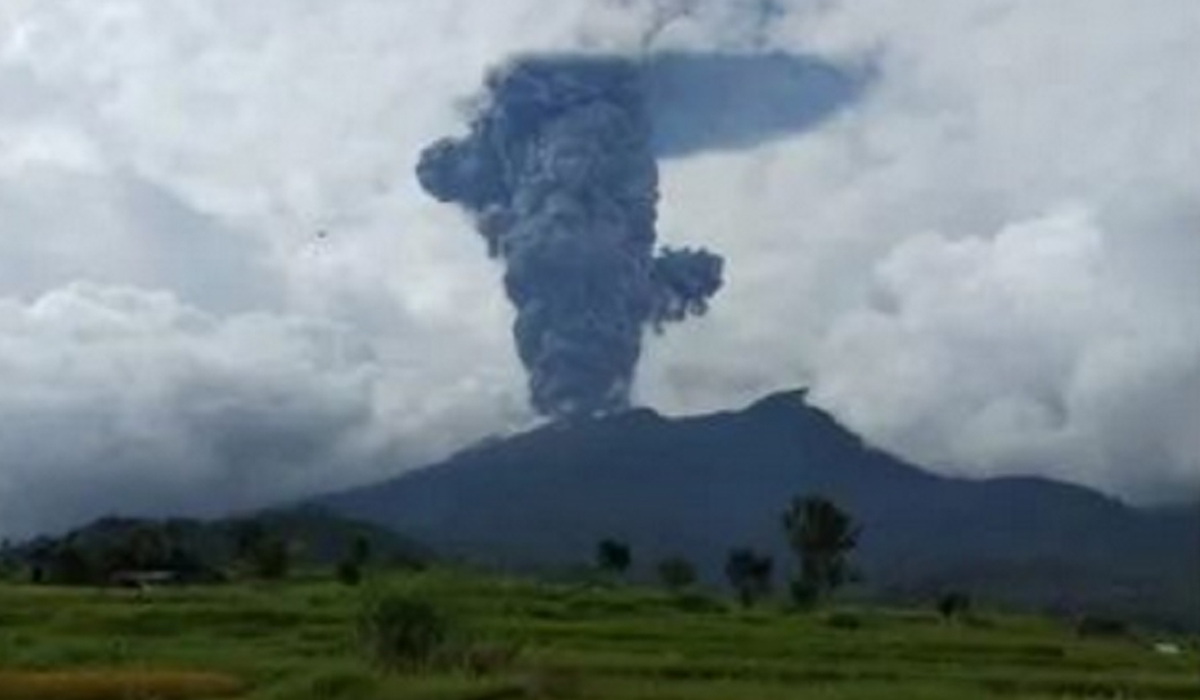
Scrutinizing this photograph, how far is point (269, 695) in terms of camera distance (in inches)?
1983

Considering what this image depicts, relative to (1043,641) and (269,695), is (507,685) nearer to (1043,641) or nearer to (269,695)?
(269,695)

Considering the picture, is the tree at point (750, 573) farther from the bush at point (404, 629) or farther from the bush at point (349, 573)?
the bush at point (404, 629)

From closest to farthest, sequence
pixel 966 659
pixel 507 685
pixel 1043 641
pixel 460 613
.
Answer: pixel 507 685 → pixel 460 613 → pixel 966 659 → pixel 1043 641

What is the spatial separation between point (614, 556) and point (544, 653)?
336 ft

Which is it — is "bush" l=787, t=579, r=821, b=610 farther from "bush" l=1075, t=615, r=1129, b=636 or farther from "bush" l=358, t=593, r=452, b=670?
"bush" l=358, t=593, r=452, b=670

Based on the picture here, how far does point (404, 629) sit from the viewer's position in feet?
201

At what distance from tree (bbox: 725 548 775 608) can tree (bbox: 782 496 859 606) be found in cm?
452

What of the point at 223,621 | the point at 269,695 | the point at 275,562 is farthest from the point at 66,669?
the point at 275,562

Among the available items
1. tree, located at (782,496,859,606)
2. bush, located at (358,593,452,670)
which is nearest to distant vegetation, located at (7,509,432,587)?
tree, located at (782,496,859,606)

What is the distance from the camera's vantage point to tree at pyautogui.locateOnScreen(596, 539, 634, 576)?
172 metres

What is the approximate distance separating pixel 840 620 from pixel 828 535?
132 feet

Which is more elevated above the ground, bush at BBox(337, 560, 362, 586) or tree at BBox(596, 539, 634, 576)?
tree at BBox(596, 539, 634, 576)

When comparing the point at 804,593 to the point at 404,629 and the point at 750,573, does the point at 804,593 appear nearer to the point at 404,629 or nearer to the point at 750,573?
the point at 750,573

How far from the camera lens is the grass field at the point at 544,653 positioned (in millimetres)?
51031
